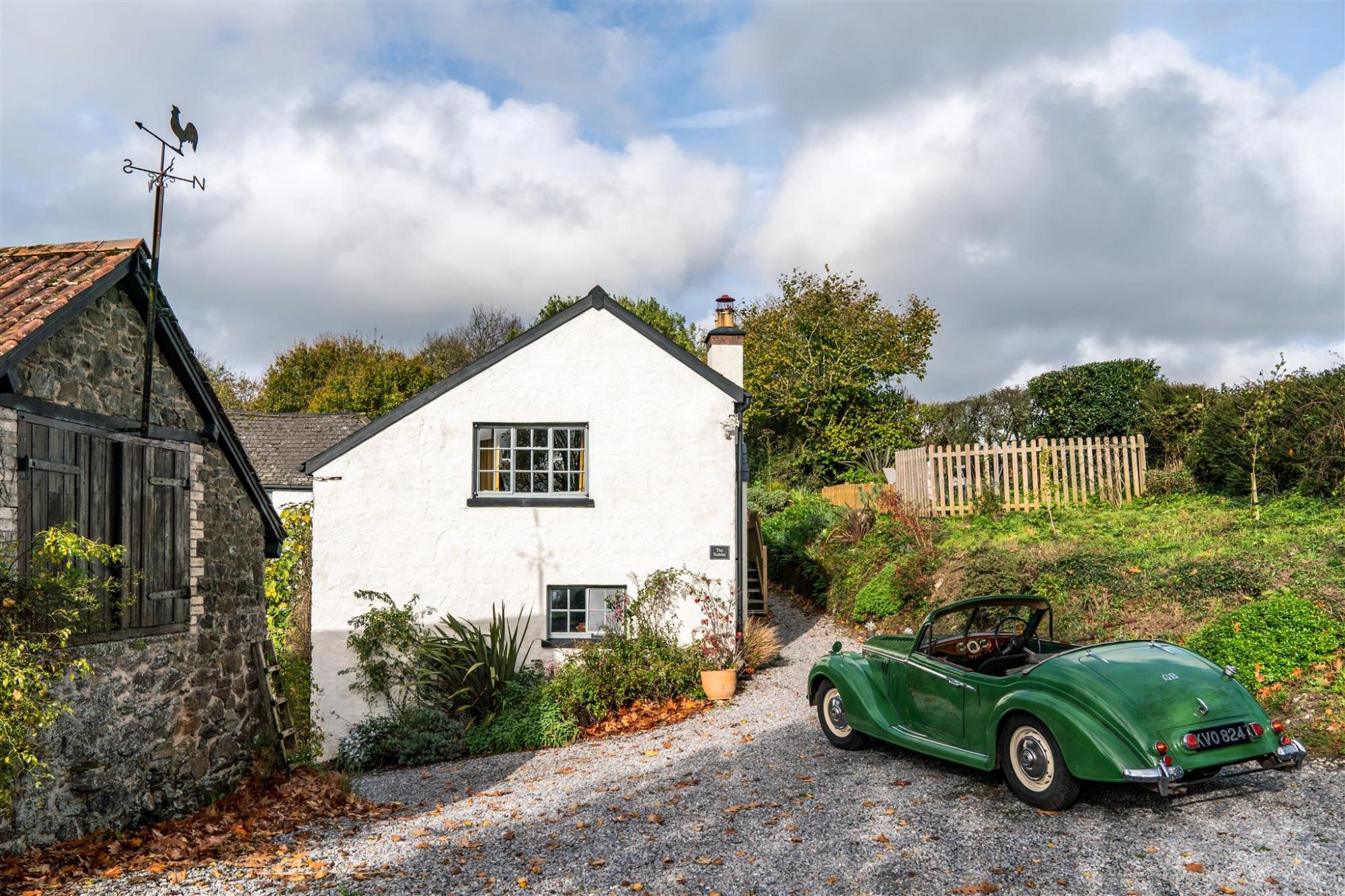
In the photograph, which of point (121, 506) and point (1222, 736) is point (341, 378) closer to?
point (121, 506)

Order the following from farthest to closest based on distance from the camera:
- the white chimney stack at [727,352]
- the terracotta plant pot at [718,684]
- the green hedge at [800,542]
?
the green hedge at [800,542] → the white chimney stack at [727,352] → the terracotta plant pot at [718,684]

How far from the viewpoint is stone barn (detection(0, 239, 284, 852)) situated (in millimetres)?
7480

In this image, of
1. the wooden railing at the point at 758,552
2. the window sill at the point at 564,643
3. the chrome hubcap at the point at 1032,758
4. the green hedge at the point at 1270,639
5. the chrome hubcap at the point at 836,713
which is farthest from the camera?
the wooden railing at the point at 758,552

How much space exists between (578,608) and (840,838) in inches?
295

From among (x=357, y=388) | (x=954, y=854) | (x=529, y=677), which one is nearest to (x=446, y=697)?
(x=529, y=677)

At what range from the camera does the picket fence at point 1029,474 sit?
16.8 meters

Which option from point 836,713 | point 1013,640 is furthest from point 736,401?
point 1013,640

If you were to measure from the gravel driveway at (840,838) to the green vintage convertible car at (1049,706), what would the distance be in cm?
37

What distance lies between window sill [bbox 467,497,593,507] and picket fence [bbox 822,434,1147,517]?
8.01 meters

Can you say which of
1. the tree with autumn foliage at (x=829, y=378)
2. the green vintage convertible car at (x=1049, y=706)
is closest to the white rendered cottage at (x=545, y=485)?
the green vintage convertible car at (x=1049, y=706)

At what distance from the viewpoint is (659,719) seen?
39.8ft

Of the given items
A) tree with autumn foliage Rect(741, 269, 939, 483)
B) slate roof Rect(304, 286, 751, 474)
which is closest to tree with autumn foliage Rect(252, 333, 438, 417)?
tree with autumn foliage Rect(741, 269, 939, 483)

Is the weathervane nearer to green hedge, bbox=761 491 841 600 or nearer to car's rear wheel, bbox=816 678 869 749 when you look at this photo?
car's rear wheel, bbox=816 678 869 749

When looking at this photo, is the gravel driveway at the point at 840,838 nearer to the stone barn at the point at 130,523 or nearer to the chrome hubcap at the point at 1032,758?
the chrome hubcap at the point at 1032,758
